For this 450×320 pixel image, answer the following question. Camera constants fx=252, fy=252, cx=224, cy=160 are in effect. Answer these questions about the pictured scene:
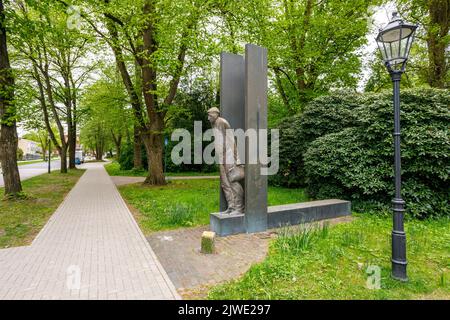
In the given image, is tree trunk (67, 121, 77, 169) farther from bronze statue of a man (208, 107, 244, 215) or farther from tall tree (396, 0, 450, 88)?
tall tree (396, 0, 450, 88)

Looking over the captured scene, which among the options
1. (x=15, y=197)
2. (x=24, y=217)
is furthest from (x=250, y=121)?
(x=15, y=197)

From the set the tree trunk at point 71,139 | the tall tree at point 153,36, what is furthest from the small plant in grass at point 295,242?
the tree trunk at point 71,139

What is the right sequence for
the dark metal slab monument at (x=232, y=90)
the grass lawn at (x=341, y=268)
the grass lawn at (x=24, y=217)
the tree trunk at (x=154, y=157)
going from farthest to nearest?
1. the tree trunk at (x=154, y=157)
2. the dark metal slab monument at (x=232, y=90)
3. the grass lawn at (x=24, y=217)
4. the grass lawn at (x=341, y=268)

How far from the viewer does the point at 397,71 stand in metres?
3.97

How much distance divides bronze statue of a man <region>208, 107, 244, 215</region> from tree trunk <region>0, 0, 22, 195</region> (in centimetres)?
802

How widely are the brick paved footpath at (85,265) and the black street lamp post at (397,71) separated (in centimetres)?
339

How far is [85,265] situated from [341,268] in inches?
171

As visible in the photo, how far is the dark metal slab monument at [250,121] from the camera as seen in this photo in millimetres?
5934

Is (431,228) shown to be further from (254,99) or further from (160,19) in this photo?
(160,19)

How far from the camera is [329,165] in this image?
8.60 m

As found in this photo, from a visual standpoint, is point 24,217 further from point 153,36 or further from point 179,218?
point 153,36

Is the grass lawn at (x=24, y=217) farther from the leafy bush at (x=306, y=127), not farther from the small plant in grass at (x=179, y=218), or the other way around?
the leafy bush at (x=306, y=127)

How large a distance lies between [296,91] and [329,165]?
9224 mm

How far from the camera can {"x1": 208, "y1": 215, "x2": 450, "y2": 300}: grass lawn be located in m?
3.48
